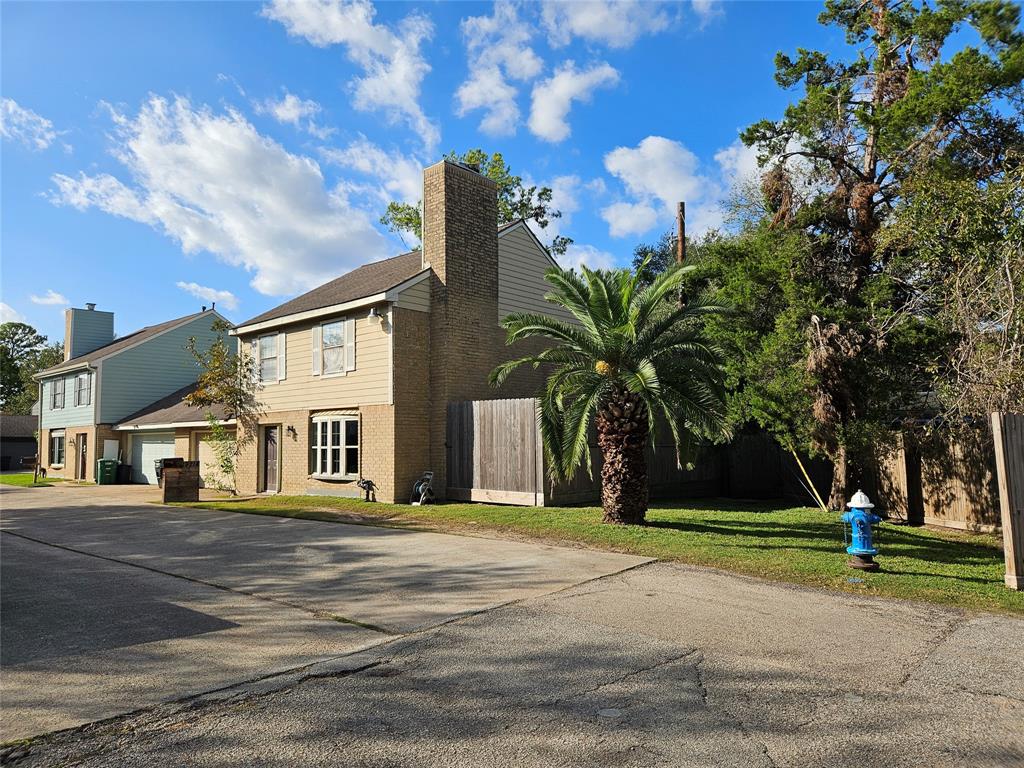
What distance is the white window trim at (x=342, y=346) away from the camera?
714 inches

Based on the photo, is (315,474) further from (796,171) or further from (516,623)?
(796,171)

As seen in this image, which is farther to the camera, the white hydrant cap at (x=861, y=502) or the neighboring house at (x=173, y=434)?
the neighboring house at (x=173, y=434)

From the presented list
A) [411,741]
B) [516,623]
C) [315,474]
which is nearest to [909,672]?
[516,623]

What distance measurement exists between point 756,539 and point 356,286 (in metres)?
13.7

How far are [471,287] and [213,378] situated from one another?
29.2 feet

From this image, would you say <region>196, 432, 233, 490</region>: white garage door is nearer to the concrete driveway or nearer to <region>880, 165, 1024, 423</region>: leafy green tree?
the concrete driveway

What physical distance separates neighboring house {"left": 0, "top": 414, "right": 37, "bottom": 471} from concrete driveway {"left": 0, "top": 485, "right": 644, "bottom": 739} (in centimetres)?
4534

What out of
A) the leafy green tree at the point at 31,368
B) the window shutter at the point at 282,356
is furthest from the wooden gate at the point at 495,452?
the leafy green tree at the point at 31,368

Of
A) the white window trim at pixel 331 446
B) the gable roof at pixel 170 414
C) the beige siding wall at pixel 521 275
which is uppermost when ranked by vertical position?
the beige siding wall at pixel 521 275

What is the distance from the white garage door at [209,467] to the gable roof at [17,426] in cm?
3461

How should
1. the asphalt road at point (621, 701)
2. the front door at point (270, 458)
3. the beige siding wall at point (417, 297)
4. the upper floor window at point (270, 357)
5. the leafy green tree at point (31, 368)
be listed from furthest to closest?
1. the leafy green tree at point (31, 368)
2. the front door at point (270, 458)
3. the upper floor window at point (270, 357)
4. the beige siding wall at point (417, 297)
5. the asphalt road at point (621, 701)

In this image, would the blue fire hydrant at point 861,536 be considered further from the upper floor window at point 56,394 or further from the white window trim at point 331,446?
the upper floor window at point 56,394

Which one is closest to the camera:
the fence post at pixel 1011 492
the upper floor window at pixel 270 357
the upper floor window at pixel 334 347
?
the fence post at pixel 1011 492

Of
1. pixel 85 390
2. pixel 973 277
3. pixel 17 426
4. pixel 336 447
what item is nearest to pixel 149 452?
pixel 85 390
